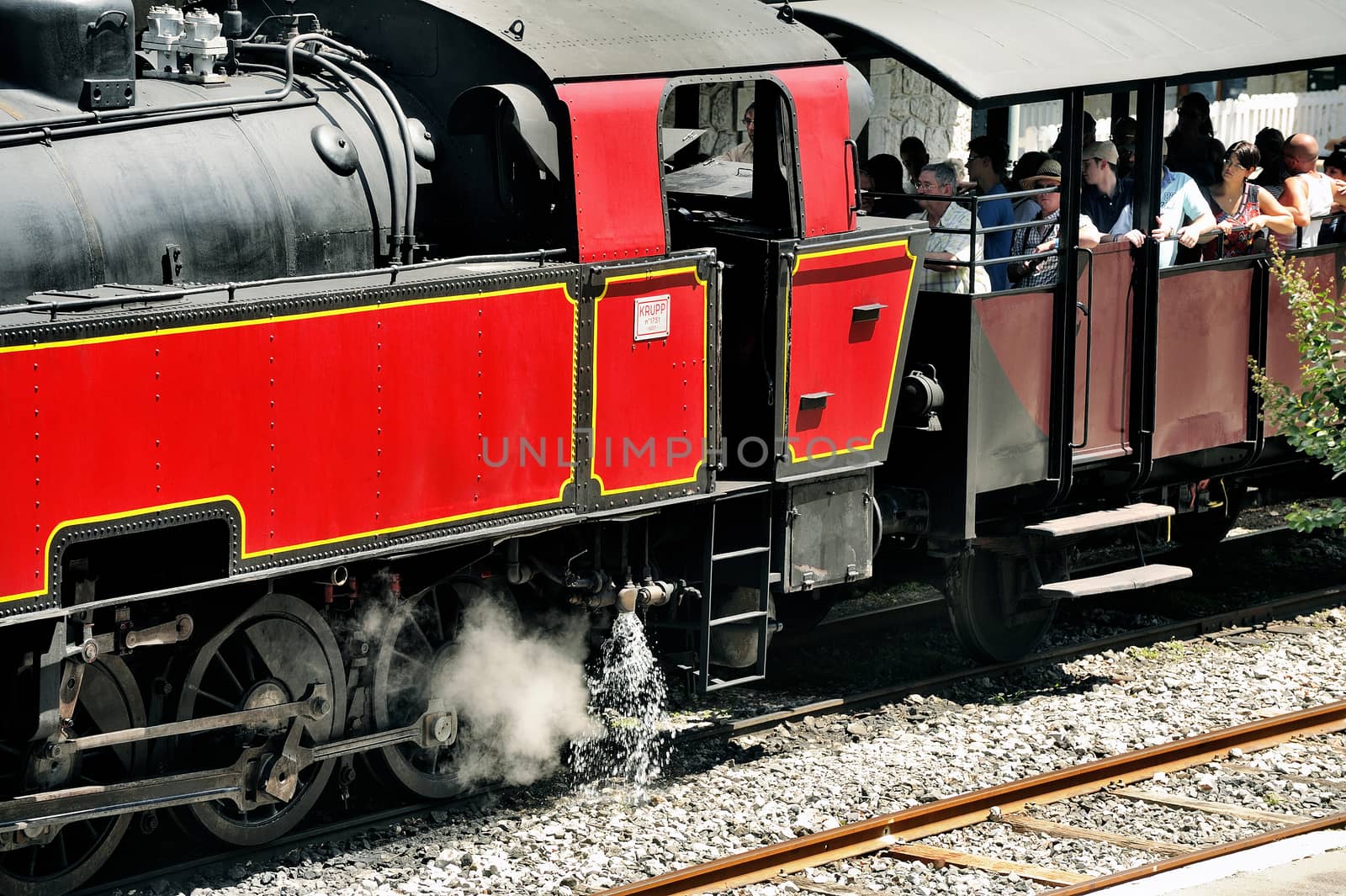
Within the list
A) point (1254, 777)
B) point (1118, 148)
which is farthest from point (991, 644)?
point (1118, 148)

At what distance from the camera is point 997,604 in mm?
9383

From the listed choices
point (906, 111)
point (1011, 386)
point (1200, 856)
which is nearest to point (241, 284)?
point (1200, 856)

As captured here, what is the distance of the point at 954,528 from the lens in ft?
28.4

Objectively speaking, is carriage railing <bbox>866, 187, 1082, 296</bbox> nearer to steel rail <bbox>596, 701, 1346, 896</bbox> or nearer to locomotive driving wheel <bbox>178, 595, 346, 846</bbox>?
steel rail <bbox>596, 701, 1346, 896</bbox>

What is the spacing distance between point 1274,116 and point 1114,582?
13.6 m

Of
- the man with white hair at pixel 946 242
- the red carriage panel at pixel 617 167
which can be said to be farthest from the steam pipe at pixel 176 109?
the man with white hair at pixel 946 242

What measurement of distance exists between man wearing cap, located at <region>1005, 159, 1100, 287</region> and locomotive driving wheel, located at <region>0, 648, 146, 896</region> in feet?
16.1

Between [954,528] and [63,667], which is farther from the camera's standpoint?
[954,528]

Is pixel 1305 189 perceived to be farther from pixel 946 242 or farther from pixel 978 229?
pixel 978 229

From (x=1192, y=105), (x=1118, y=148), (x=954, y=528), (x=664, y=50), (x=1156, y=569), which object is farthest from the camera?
(x=1192, y=105)

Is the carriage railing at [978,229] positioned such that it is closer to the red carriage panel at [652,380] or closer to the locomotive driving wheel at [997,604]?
the locomotive driving wheel at [997,604]

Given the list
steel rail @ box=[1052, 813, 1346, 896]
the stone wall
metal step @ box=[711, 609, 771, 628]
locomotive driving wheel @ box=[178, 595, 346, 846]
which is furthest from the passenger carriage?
the stone wall

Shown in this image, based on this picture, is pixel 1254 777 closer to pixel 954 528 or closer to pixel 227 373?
pixel 954 528

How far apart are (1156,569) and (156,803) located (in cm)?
535
